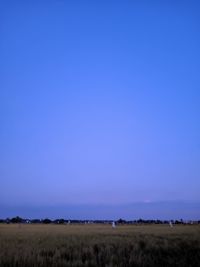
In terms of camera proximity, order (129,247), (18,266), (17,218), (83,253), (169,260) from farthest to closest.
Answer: (17,218) < (129,247) < (83,253) < (169,260) < (18,266)

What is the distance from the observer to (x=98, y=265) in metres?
18.7

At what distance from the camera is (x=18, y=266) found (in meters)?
17.8

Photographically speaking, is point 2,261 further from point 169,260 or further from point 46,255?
point 169,260

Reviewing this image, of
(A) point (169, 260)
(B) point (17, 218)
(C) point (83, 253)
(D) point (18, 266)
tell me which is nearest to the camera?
(D) point (18, 266)

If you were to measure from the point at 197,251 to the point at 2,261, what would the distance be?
9386 mm

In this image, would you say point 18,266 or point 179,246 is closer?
point 18,266

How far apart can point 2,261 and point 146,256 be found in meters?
6.15

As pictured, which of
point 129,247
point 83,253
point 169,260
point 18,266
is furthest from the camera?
point 129,247

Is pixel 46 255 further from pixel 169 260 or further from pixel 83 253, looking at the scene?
pixel 169 260

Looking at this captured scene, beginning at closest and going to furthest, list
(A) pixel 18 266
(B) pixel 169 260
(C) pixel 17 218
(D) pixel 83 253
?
(A) pixel 18 266
(B) pixel 169 260
(D) pixel 83 253
(C) pixel 17 218

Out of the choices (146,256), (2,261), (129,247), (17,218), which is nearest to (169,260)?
(146,256)

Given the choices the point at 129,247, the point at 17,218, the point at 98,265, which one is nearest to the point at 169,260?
the point at 98,265

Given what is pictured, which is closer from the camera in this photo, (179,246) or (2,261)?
(2,261)

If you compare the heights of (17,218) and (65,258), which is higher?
(17,218)
